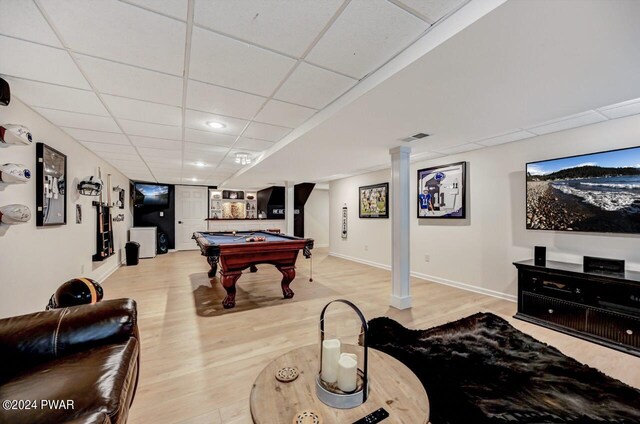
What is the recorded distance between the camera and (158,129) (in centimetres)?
321

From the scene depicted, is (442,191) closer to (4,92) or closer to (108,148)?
(4,92)

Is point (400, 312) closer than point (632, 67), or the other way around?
point (632, 67)

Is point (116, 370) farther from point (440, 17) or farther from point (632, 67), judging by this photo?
point (632, 67)

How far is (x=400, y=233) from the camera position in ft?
11.6

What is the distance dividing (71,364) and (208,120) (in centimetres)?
236

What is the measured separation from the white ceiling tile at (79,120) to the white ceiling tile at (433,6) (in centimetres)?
310

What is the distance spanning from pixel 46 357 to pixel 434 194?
501 centimetres

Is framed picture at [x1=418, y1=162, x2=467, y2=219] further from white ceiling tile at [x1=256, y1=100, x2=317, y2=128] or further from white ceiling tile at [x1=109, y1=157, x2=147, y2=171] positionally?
A: white ceiling tile at [x1=109, y1=157, x2=147, y2=171]

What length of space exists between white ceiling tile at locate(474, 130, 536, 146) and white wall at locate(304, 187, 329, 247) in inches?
268

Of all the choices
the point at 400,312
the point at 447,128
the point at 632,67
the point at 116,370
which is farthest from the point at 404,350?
the point at 632,67

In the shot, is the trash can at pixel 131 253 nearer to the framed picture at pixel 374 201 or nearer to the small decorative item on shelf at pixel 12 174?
the small decorative item on shelf at pixel 12 174

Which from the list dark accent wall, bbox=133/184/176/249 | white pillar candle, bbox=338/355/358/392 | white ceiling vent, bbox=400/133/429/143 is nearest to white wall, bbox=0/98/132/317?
white pillar candle, bbox=338/355/358/392

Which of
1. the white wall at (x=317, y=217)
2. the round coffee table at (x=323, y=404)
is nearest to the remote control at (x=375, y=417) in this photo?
A: the round coffee table at (x=323, y=404)

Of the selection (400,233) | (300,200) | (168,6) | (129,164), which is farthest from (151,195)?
(168,6)
